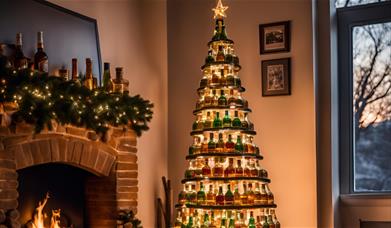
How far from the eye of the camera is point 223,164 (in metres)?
4.21

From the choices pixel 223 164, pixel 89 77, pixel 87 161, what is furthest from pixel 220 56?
pixel 87 161

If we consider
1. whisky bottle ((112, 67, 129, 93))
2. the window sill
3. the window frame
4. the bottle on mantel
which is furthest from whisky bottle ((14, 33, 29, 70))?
the window sill

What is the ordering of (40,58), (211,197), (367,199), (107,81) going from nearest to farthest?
(40,58) → (211,197) → (107,81) → (367,199)

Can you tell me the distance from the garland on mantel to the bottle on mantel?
0.19 m

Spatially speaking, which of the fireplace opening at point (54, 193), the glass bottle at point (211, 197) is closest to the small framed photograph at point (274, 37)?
the glass bottle at point (211, 197)

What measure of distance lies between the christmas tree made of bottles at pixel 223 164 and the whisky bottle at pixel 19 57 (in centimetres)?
114

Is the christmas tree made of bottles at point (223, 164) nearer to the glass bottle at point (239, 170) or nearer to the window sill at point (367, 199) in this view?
the glass bottle at point (239, 170)

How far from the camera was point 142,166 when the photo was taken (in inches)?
203

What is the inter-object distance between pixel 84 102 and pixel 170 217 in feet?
5.30

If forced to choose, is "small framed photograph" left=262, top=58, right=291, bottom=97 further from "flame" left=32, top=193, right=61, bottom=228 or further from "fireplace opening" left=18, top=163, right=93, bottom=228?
"flame" left=32, top=193, right=61, bottom=228

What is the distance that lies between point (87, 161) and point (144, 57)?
1.26 m

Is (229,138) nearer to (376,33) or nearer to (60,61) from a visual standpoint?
(60,61)

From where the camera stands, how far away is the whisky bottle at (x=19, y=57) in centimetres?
381

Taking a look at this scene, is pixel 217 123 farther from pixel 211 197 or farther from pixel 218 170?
pixel 211 197
